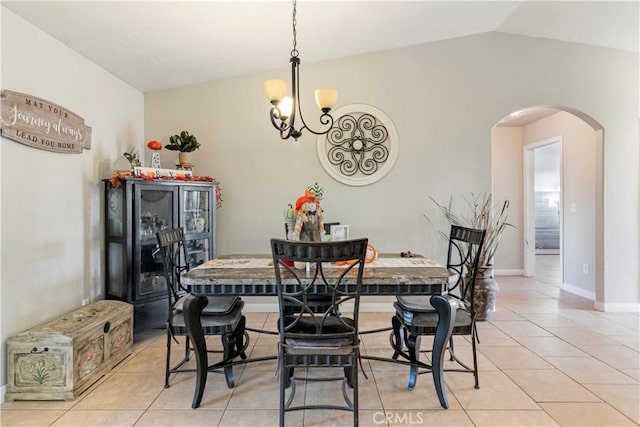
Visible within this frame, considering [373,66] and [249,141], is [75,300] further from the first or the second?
[373,66]

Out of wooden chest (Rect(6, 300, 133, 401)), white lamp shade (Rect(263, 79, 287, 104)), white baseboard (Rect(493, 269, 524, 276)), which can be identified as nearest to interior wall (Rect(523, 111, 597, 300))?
white baseboard (Rect(493, 269, 524, 276))

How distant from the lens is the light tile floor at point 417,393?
6.66 ft

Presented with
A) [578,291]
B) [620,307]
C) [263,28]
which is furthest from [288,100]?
[578,291]

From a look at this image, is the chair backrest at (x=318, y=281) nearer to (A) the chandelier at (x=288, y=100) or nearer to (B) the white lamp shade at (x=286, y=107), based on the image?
(A) the chandelier at (x=288, y=100)

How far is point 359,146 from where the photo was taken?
13.1 feet

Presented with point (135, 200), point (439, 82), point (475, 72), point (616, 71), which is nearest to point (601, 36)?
point (616, 71)

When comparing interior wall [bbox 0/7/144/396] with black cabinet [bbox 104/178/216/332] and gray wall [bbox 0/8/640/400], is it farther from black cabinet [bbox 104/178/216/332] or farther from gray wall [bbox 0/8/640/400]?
gray wall [bbox 0/8/640/400]

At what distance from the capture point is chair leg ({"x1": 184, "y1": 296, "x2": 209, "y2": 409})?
7.05ft

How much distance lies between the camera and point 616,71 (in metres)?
3.95

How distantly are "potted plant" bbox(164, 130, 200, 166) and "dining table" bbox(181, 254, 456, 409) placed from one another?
1815mm

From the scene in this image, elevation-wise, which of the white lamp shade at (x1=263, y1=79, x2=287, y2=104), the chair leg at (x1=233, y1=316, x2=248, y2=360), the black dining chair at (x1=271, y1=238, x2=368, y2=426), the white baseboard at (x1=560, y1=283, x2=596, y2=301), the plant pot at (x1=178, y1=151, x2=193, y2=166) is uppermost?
the white lamp shade at (x1=263, y1=79, x2=287, y2=104)

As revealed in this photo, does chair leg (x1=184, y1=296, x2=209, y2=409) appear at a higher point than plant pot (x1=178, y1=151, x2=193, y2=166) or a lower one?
lower

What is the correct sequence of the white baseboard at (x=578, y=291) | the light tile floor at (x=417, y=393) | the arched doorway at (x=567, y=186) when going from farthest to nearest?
the white baseboard at (x=578, y=291) → the arched doorway at (x=567, y=186) → the light tile floor at (x=417, y=393)

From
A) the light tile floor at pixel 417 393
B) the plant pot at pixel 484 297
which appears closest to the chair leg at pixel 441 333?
the light tile floor at pixel 417 393
